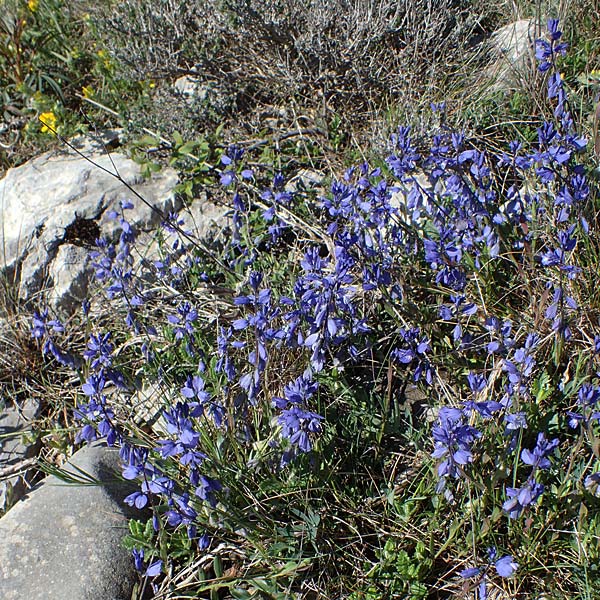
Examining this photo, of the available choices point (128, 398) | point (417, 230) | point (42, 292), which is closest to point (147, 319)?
point (128, 398)

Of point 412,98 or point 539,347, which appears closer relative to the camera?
point 539,347

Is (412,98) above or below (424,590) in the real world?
above

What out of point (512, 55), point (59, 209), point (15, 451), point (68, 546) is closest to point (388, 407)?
point (68, 546)

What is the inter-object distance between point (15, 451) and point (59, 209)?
53.9 inches

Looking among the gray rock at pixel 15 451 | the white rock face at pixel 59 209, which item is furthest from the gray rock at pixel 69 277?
the gray rock at pixel 15 451

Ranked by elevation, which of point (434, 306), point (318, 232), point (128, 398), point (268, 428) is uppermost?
point (434, 306)

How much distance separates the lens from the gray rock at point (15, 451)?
2779 millimetres

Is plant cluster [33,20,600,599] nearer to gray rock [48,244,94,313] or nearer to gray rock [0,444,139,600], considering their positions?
gray rock [0,444,139,600]

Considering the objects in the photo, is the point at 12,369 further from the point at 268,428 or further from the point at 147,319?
the point at 268,428

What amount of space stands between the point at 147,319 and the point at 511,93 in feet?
7.61

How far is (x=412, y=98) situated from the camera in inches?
152

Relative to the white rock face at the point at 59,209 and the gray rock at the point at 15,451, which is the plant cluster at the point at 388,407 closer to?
the gray rock at the point at 15,451

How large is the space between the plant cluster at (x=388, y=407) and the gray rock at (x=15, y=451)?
0.44m

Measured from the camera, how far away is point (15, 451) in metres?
3.00
